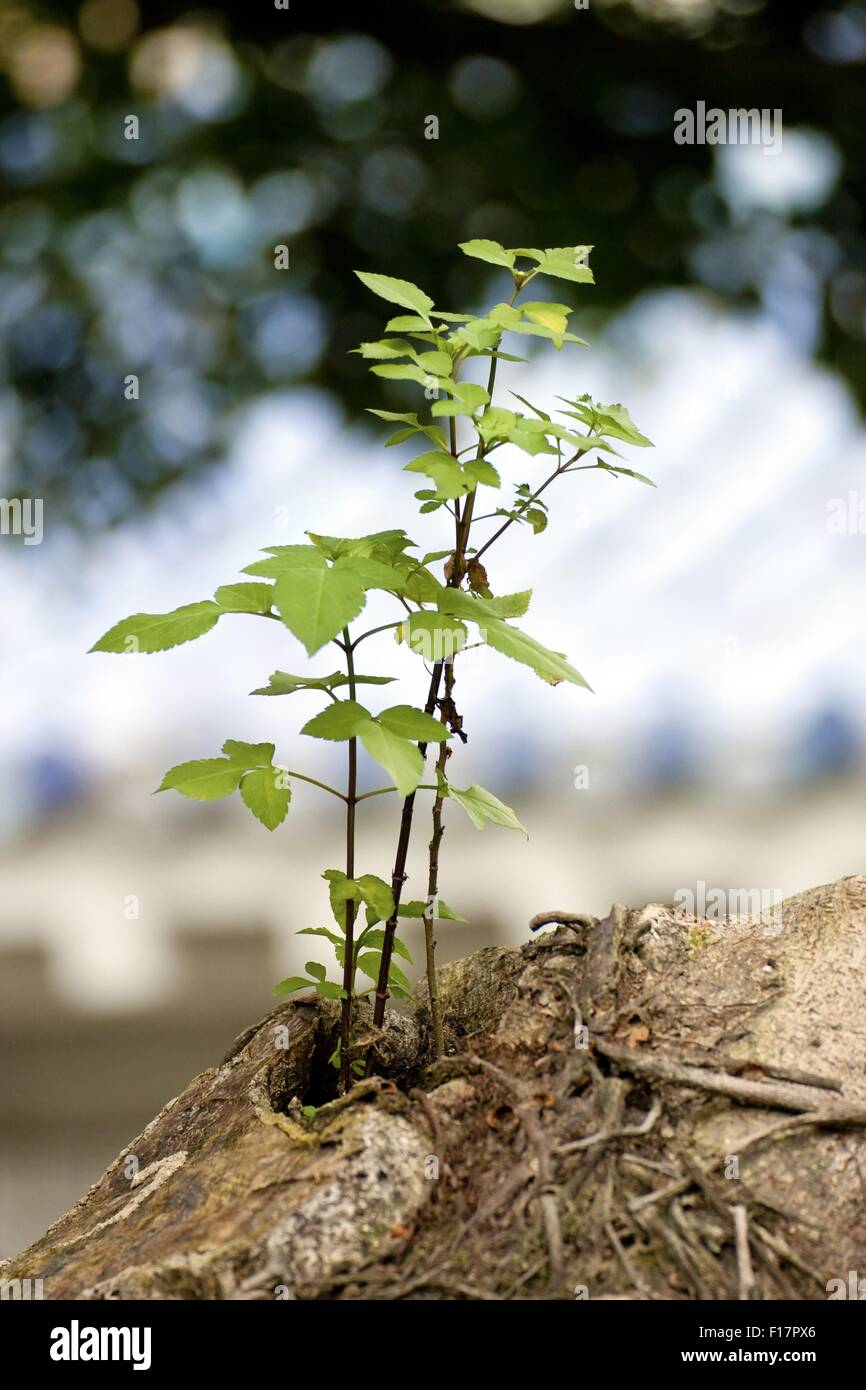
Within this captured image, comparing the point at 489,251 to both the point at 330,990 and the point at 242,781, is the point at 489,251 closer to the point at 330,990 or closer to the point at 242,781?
the point at 242,781

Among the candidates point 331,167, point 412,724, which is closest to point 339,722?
point 412,724

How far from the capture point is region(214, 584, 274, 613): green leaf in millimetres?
801

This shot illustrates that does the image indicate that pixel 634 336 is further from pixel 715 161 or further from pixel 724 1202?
pixel 724 1202

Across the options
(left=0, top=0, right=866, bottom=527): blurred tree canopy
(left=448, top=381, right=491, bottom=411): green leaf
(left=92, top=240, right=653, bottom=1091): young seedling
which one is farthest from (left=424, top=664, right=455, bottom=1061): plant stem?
(left=0, top=0, right=866, bottom=527): blurred tree canopy

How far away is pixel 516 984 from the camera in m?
0.96

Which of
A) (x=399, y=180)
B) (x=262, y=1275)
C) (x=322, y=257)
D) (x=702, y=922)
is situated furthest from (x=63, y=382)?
(x=262, y=1275)

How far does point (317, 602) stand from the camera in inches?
26.7

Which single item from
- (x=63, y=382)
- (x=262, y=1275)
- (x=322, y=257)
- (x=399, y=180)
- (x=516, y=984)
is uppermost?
(x=399, y=180)

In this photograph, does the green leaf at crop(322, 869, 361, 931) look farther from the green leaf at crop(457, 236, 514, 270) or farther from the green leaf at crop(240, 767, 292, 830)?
the green leaf at crop(457, 236, 514, 270)

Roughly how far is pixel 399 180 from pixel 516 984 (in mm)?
1427

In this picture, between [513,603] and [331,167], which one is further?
[331,167]

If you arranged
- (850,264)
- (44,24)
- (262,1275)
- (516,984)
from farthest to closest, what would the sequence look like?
1. (850,264)
2. (44,24)
3. (516,984)
4. (262,1275)

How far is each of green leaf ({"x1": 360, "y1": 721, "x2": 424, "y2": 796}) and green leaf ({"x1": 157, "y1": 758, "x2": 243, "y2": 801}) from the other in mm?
113

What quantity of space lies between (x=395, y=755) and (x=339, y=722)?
7cm
